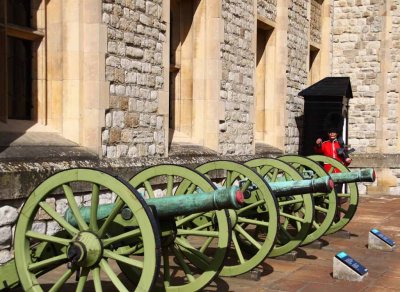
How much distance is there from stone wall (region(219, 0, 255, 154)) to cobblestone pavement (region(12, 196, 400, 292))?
2.31 metres

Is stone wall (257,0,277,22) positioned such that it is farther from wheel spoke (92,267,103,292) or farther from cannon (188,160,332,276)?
wheel spoke (92,267,103,292)

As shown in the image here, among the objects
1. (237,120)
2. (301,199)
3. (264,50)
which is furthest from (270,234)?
(264,50)

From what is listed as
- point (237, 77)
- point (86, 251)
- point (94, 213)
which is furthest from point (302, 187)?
point (237, 77)

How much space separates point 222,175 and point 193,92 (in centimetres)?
125

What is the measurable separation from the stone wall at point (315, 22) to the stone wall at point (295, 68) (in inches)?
33.4

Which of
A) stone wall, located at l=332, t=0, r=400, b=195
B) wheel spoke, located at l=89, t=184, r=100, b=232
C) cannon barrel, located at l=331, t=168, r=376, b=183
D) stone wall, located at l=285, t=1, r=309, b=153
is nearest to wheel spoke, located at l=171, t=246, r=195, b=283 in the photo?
wheel spoke, located at l=89, t=184, r=100, b=232

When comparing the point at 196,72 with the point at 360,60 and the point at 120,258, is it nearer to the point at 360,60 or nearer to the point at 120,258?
the point at 120,258

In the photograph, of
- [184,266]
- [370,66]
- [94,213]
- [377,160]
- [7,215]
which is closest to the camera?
[94,213]

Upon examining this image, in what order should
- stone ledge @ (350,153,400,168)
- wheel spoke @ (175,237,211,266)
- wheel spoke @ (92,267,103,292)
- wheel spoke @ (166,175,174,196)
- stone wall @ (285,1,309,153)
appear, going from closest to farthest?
wheel spoke @ (92,267,103,292) < wheel spoke @ (175,237,211,266) < wheel spoke @ (166,175,174,196) < stone wall @ (285,1,309,153) < stone ledge @ (350,153,400,168)

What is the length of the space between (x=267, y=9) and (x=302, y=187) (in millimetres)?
6166

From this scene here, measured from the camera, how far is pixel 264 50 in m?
11.9

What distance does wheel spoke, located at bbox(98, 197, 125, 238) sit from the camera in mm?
3629

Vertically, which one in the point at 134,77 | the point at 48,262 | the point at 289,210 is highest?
the point at 134,77

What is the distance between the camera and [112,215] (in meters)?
3.67
